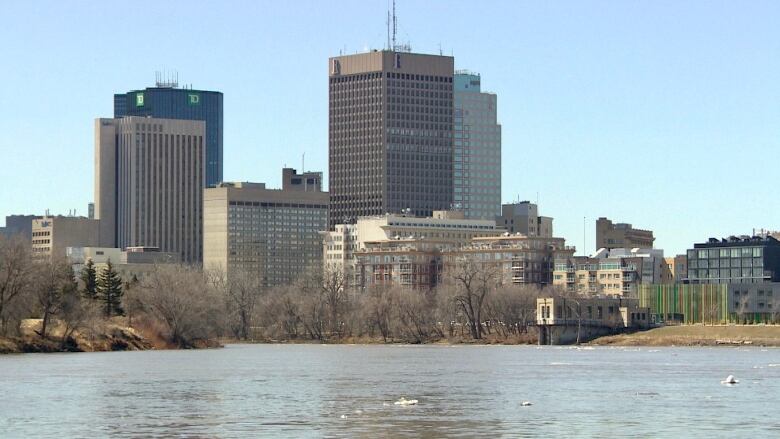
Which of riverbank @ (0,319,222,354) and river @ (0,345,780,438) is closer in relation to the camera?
river @ (0,345,780,438)

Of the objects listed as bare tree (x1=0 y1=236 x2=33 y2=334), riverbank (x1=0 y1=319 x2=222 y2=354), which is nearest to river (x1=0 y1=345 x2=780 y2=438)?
bare tree (x1=0 y1=236 x2=33 y2=334)

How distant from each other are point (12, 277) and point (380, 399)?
87227mm

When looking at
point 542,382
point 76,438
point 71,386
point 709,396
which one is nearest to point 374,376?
point 542,382

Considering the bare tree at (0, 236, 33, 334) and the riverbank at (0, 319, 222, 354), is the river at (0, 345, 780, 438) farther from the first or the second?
the riverbank at (0, 319, 222, 354)

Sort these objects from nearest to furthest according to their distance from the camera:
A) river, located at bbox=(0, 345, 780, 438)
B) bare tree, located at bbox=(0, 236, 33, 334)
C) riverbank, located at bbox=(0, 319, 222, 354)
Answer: river, located at bbox=(0, 345, 780, 438), bare tree, located at bbox=(0, 236, 33, 334), riverbank, located at bbox=(0, 319, 222, 354)

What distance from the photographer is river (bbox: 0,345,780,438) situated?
84.5 metres

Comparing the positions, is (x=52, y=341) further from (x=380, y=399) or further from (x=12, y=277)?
(x=380, y=399)

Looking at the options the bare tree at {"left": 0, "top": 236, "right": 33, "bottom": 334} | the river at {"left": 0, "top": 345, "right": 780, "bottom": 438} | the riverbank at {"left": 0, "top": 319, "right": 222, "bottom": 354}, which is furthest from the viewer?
the riverbank at {"left": 0, "top": 319, "right": 222, "bottom": 354}

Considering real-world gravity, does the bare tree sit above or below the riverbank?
above

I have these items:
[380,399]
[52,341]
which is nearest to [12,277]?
[52,341]

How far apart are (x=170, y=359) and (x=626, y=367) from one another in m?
45.0

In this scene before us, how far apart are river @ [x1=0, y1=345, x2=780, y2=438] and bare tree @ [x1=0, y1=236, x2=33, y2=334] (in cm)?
2188

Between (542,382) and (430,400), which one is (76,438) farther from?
(542,382)

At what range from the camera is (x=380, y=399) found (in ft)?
342
